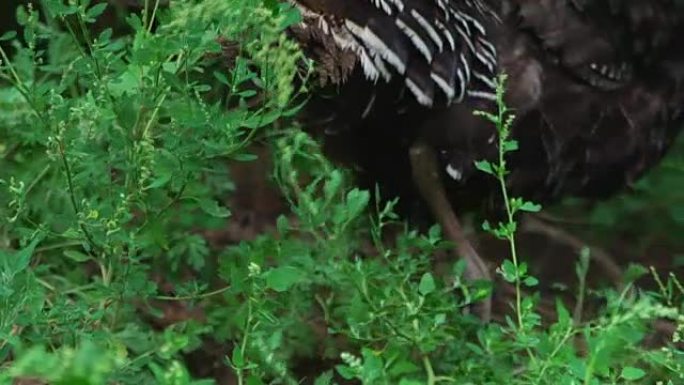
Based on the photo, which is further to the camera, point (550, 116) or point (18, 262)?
point (550, 116)

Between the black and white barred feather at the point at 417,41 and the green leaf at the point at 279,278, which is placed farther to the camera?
the black and white barred feather at the point at 417,41

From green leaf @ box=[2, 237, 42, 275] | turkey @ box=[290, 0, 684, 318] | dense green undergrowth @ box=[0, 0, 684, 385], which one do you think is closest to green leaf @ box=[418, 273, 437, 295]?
dense green undergrowth @ box=[0, 0, 684, 385]

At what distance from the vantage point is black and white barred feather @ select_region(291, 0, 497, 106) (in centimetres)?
215

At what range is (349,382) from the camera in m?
2.58

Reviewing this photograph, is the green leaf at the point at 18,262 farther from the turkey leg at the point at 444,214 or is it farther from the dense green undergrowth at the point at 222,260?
the turkey leg at the point at 444,214

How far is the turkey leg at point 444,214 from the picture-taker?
2.50m

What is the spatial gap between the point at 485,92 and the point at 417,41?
0.21 meters

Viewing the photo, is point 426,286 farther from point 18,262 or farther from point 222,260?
point 18,262

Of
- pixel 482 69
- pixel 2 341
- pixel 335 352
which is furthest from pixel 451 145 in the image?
pixel 2 341

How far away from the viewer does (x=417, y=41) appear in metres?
2.22

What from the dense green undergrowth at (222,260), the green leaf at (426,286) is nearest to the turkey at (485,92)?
the dense green undergrowth at (222,260)

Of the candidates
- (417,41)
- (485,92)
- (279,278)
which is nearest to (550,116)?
(485,92)

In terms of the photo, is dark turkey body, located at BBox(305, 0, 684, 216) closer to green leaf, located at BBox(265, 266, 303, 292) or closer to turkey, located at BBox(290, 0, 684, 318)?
turkey, located at BBox(290, 0, 684, 318)

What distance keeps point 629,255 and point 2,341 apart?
187 centimetres
